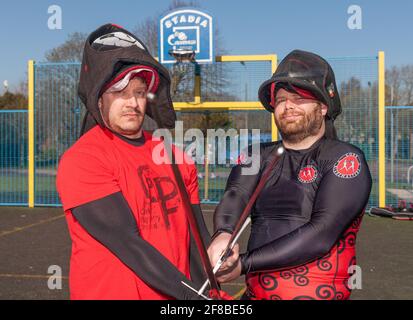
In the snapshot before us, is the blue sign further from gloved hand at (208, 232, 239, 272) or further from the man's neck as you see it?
gloved hand at (208, 232, 239, 272)

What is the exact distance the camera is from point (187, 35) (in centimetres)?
1213

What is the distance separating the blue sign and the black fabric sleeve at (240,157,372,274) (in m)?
10.2

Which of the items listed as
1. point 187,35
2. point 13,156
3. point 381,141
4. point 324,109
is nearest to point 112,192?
point 324,109

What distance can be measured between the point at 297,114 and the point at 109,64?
84cm

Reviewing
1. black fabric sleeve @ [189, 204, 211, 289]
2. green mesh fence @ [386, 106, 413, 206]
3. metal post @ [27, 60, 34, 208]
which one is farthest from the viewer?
green mesh fence @ [386, 106, 413, 206]

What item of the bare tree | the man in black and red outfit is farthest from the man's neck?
the bare tree

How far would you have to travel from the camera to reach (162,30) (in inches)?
487

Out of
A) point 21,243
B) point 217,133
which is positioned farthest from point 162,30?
point 21,243

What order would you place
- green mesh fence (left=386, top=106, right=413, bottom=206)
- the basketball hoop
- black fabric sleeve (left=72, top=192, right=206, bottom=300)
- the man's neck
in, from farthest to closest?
green mesh fence (left=386, top=106, right=413, bottom=206) < the basketball hoop < the man's neck < black fabric sleeve (left=72, top=192, right=206, bottom=300)

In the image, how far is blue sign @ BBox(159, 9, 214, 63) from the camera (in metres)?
12.0

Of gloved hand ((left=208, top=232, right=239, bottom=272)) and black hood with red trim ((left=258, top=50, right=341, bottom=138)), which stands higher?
black hood with red trim ((left=258, top=50, right=341, bottom=138))

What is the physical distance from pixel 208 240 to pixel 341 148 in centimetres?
69
